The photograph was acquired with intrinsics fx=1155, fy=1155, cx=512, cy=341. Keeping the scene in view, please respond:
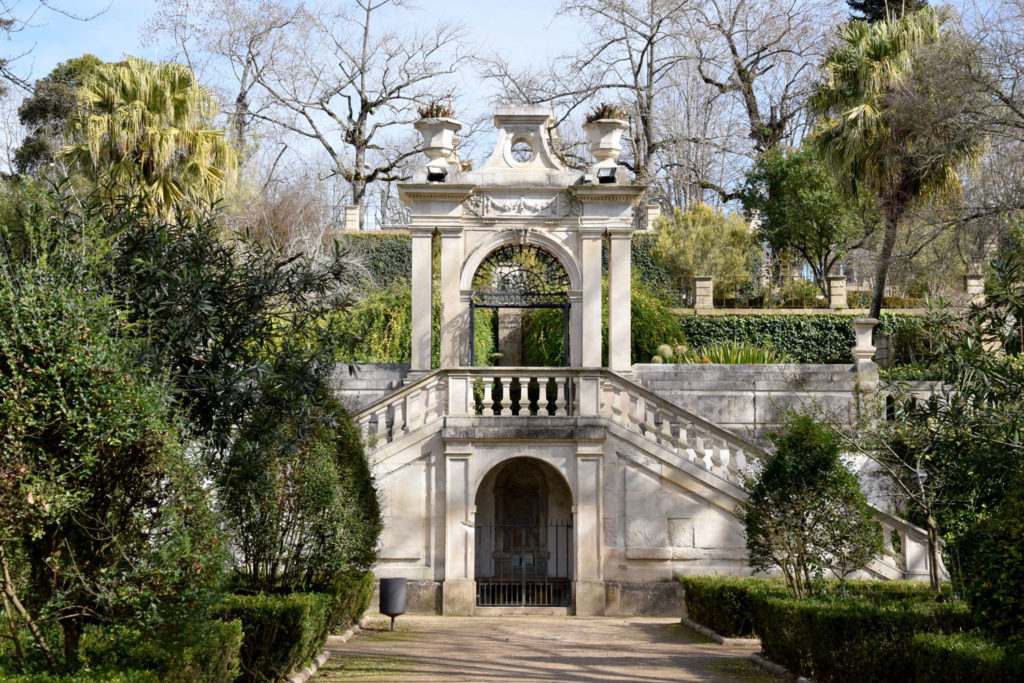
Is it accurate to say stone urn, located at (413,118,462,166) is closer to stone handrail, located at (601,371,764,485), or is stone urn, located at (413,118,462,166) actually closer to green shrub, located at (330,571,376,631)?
stone handrail, located at (601,371,764,485)

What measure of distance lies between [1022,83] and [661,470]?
339 inches

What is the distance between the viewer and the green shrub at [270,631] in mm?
10312

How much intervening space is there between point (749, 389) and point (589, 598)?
602 centimetres

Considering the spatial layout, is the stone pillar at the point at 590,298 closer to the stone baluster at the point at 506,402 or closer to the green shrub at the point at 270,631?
the stone baluster at the point at 506,402

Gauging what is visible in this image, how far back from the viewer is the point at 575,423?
17.4 meters

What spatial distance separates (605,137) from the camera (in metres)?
19.1

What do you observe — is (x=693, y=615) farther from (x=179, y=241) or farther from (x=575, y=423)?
(x=179, y=241)

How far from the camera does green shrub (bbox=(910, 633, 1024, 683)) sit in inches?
285

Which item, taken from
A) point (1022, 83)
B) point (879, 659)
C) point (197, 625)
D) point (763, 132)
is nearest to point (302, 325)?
point (197, 625)

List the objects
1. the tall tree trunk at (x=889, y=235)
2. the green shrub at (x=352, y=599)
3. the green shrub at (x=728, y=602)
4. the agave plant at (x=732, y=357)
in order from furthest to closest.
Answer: the tall tree trunk at (x=889, y=235)
the agave plant at (x=732, y=357)
the green shrub at (x=728, y=602)
the green shrub at (x=352, y=599)

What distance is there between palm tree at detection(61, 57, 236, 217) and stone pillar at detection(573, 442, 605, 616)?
28.3 feet

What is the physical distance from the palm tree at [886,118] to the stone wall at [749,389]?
3.61 meters

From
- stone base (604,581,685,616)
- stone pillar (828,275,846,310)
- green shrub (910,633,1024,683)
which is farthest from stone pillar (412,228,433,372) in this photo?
stone pillar (828,275,846,310)

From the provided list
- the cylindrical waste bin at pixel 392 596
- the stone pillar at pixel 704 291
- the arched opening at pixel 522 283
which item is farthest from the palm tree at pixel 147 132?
the stone pillar at pixel 704 291
